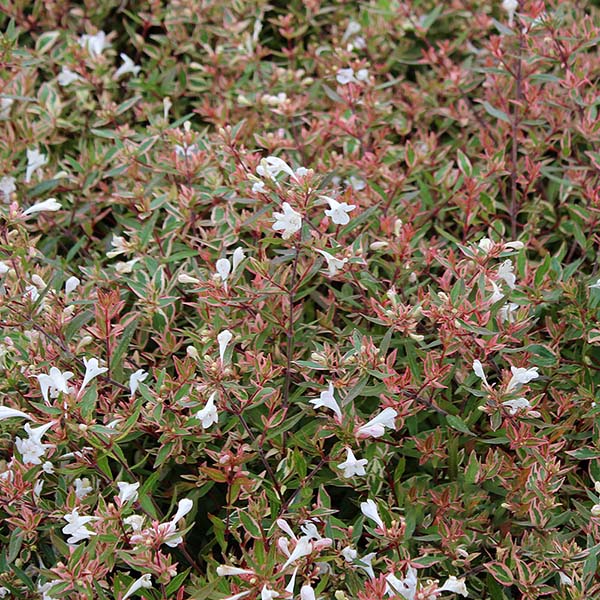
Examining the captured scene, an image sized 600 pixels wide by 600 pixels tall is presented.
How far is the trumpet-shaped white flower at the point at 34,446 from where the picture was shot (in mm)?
1643

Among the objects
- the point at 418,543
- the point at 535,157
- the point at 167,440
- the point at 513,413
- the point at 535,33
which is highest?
the point at 535,33

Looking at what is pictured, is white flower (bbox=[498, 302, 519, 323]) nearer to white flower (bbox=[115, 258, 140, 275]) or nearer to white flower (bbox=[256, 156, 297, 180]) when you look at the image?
white flower (bbox=[256, 156, 297, 180])

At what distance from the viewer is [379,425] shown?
173 cm

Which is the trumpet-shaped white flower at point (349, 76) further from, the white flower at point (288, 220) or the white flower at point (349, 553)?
the white flower at point (349, 553)

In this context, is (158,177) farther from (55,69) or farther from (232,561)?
(232,561)

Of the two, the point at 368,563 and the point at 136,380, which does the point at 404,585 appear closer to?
the point at 368,563

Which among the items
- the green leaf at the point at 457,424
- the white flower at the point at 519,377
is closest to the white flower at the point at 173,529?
the green leaf at the point at 457,424

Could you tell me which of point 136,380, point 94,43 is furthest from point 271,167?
point 94,43

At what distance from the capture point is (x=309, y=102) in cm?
277

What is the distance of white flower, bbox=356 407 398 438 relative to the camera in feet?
5.66

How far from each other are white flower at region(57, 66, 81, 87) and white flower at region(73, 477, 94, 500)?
147 cm

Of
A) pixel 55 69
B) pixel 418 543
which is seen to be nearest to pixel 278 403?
pixel 418 543

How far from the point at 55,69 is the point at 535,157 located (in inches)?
69.8

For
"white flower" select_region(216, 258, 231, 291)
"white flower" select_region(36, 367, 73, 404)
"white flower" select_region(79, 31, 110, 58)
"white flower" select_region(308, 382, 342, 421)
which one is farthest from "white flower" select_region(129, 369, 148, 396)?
"white flower" select_region(79, 31, 110, 58)
